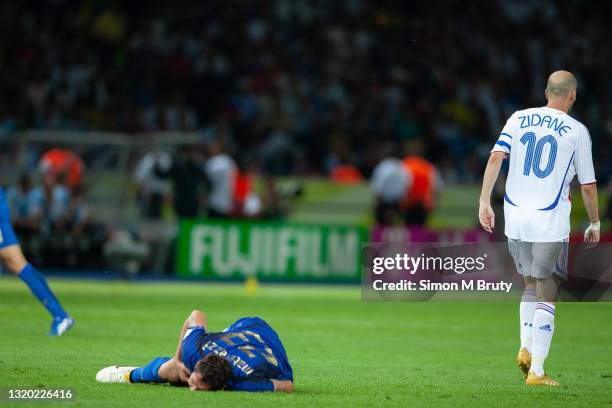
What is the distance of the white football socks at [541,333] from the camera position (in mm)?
8883

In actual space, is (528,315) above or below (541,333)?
above

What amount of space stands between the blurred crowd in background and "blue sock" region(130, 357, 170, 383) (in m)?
17.0

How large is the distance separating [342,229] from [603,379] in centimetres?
1255

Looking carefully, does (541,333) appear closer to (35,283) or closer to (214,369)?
(214,369)

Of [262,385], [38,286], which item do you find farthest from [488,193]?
[38,286]

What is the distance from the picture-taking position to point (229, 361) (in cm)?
782

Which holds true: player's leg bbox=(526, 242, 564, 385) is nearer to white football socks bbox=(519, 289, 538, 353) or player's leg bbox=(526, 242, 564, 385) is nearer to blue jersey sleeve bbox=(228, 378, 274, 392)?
white football socks bbox=(519, 289, 538, 353)

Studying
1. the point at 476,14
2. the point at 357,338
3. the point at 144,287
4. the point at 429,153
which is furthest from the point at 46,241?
the point at 476,14

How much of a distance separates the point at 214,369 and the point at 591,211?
321cm

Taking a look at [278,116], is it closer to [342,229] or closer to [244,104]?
[244,104]

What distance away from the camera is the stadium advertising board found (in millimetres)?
21578

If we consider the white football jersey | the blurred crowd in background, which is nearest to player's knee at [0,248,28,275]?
the white football jersey

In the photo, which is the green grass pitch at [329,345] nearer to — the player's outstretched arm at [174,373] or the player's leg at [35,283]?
the player's outstretched arm at [174,373]

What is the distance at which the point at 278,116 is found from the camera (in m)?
27.9
